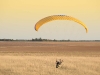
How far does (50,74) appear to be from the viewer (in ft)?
119

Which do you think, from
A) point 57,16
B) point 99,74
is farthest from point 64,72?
point 57,16

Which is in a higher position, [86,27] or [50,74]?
[86,27]

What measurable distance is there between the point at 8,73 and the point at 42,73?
4498 millimetres

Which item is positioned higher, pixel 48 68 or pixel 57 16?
pixel 57 16

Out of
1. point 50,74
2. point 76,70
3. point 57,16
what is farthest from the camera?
point 76,70

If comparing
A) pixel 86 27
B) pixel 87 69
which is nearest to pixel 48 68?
pixel 87 69

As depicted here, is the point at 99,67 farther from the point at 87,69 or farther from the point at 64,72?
the point at 64,72

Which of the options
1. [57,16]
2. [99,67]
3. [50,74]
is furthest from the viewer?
[99,67]

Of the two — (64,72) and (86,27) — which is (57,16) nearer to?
(86,27)

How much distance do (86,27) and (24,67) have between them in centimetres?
1271

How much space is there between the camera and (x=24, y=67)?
40.6m

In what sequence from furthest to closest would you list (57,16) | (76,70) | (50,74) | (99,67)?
(99,67) → (76,70) → (50,74) → (57,16)

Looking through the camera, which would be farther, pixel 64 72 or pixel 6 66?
pixel 6 66

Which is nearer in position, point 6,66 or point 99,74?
point 99,74
